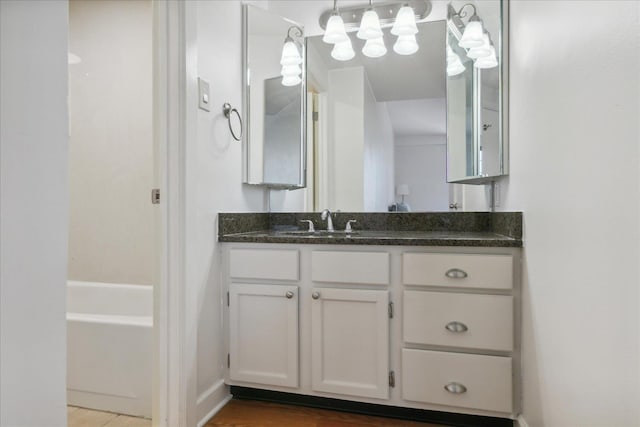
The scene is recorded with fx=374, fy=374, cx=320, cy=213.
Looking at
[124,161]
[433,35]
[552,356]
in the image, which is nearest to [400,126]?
[433,35]

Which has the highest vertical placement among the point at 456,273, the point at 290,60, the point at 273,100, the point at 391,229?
the point at 290,60

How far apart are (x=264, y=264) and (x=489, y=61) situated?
1382mm

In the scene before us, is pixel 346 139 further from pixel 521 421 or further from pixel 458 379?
pixel 521 421

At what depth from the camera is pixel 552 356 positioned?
3.73 ft

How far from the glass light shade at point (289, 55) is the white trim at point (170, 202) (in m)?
0.79

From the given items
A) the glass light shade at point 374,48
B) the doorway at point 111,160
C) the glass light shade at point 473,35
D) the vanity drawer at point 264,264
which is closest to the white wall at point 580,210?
the glass light shade at point 473,35

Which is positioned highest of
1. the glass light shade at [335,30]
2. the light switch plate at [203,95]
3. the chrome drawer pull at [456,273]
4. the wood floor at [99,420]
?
the glass light shade at [335,30]

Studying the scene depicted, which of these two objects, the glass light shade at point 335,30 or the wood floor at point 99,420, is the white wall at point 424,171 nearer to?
the glass light shade at point 335,30

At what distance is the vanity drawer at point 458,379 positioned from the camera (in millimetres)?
1468

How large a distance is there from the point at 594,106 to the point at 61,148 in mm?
1092

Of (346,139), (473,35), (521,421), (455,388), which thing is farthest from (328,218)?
(521,421)

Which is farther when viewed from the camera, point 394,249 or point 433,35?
point 433,35

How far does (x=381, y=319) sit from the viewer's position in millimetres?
1597

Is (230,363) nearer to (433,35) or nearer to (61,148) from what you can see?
(61,148)
